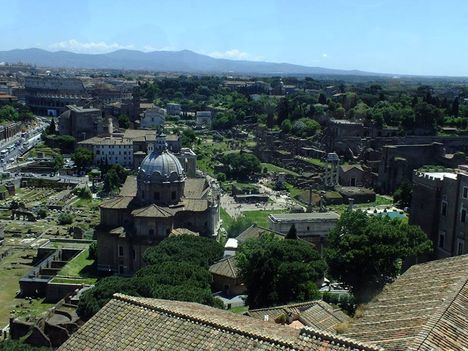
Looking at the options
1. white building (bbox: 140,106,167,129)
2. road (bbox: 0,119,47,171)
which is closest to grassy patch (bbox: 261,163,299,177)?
white building (bbox: 140,106,167,129)

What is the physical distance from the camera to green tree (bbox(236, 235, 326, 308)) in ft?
95.8

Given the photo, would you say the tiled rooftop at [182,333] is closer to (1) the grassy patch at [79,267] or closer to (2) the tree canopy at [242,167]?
(1) the grassy patch at [79,267]

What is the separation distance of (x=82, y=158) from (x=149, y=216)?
42.8 metres

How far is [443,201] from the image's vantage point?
33.5 m

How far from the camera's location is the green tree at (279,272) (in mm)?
29188

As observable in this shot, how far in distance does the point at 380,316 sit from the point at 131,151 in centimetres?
7189

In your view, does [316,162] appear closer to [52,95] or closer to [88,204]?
[88,204]

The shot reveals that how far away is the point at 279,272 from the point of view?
2941 cm

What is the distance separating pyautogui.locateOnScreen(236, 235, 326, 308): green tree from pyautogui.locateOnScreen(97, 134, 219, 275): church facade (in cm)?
1104

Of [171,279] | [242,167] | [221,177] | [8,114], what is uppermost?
[171,279]

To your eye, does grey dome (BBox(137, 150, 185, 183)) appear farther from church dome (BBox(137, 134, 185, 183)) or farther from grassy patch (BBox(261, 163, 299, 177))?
grassy patch (BBox(261, 163, 299, 177))

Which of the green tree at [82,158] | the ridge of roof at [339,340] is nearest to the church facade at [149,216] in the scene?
the ridge of roof at [339,340]

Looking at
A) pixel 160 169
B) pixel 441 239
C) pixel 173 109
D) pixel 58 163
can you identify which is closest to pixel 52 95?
pixel 173 109

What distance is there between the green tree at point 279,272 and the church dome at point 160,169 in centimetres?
1325
